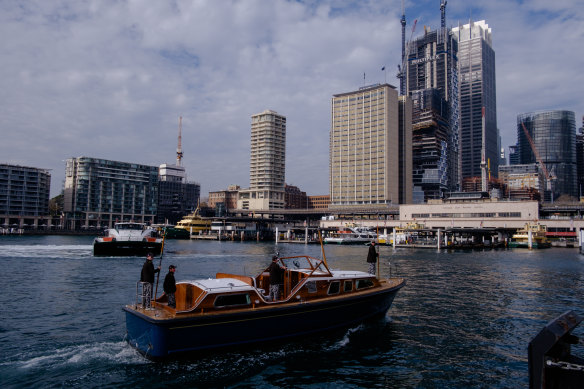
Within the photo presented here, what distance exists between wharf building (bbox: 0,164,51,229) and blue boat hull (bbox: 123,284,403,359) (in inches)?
6951

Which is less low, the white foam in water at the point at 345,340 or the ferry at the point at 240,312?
the ferry at the point at 240,312

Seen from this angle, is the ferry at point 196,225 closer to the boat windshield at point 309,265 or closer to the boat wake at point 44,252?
the boat wake at point 44,252

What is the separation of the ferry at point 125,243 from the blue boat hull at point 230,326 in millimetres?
39708

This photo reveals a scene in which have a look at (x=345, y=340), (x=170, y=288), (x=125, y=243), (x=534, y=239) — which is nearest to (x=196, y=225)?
(x=125, y=243)

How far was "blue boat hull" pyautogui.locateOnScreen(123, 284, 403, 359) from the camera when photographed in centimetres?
1220

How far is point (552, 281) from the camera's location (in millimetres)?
32000

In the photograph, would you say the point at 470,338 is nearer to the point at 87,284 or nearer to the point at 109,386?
the point at 109,386

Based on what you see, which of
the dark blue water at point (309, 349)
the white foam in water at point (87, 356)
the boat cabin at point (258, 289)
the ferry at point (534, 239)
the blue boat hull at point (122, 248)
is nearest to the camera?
the dark blue water at point (309, 349)

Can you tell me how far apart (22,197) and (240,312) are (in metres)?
186

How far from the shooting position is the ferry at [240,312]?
12.3 m

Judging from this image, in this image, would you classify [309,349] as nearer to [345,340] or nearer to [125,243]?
[345,340]

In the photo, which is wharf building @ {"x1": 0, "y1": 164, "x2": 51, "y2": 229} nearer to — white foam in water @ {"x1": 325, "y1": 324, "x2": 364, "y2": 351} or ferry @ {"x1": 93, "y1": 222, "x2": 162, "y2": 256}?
ferry @ {"x1": 93, "y1": 222, "x2": 162, "y2": 256}

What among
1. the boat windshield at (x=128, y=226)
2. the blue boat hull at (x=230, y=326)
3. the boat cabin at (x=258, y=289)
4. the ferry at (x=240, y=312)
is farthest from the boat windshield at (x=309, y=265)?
the boat windshield at (x=128, y=226)

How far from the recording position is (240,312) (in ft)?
42.7
